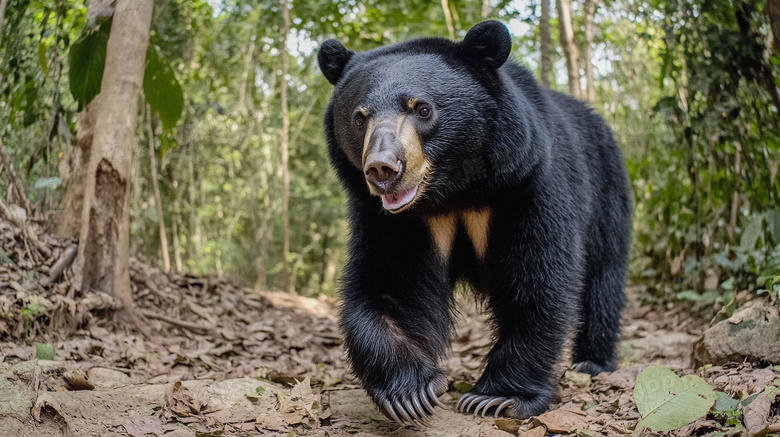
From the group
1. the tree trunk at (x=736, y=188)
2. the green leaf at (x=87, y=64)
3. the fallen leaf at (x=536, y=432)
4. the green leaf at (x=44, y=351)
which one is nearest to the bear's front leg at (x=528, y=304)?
the fallen leaf at (x=536, y=432)

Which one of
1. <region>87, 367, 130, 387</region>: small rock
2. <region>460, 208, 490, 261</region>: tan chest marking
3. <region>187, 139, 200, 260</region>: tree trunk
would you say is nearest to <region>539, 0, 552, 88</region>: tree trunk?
<region>460, 208, 490, 261</region>: tan chest marking

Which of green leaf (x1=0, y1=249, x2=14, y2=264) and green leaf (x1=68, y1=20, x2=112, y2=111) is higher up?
green leaf (x1=68, y1=20, x2=112, y2=111)

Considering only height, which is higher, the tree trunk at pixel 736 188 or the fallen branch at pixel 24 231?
the tree trunk at pixel 736 188

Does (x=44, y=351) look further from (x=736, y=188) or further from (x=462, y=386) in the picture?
(x=736, y=188)

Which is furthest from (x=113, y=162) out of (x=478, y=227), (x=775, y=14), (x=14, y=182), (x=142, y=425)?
(x=775, y=14)

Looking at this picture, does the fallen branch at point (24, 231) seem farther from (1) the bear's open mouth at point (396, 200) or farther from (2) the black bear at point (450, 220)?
(1) the bear's open mouth at point (396, 200)

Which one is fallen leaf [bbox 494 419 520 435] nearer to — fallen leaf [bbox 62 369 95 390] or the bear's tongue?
the bear's tongue

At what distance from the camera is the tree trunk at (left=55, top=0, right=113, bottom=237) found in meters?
4.15

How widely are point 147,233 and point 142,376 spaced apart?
514 centimetres

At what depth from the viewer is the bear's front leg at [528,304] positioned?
3.05m

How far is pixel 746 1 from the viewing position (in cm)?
443

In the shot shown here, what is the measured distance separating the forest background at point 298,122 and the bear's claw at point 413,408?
5.54ft

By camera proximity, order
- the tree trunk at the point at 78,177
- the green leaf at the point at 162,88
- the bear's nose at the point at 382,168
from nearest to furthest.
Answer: the bear's nose at the point at 382,168 < the tree trunk at the point at 78,177 < the green leaf at the point at 162,88

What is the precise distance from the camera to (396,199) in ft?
9.19
